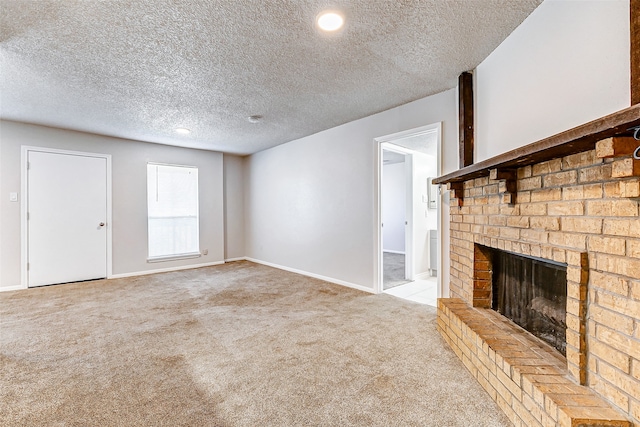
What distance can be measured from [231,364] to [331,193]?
2.90 metres

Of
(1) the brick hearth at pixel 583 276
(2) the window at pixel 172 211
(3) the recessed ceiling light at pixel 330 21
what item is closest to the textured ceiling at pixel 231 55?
(3) the recessed ceiling light at pixel 330 21

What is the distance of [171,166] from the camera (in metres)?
5.51

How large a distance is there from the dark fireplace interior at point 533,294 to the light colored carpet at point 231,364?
1.73 ft

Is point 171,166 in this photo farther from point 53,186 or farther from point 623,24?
point 623,24

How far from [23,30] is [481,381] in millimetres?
3788

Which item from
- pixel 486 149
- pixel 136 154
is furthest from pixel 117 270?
pixel 486 149

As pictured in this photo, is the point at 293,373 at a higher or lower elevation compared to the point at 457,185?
lower

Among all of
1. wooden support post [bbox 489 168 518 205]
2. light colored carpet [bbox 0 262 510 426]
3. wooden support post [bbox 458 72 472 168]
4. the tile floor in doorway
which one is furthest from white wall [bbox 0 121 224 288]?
wooden support post [bbox 489 168 518 205]

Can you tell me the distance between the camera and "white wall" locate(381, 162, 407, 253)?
7680mm

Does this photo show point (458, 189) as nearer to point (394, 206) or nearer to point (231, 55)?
point (231, 55)

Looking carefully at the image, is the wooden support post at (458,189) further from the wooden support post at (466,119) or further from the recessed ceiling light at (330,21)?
the recessed ceiling light at (330,21)

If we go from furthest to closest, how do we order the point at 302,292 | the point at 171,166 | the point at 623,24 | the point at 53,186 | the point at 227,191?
the point at 227,191 → the point at 171,166 → the point at 53,186 → the point at 302,292 → the point at 623,24

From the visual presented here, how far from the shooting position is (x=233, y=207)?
6547mm

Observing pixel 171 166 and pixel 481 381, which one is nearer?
pixel 481 381
